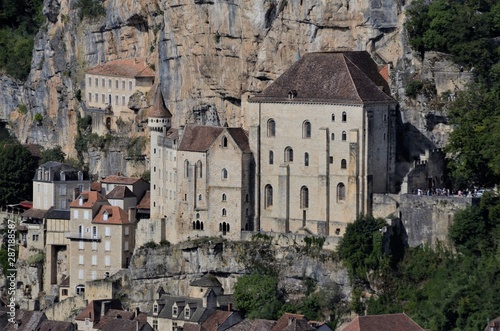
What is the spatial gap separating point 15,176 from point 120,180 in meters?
13.0

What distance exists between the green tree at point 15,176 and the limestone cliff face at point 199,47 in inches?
204

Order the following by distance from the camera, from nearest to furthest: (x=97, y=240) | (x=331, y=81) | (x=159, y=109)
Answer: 1. (x=331, y=81)
2. (x=97, y=240)
3. (x=159, y=109)

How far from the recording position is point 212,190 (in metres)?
137

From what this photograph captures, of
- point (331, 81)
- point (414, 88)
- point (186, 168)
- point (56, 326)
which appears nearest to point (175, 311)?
point (56, 326)

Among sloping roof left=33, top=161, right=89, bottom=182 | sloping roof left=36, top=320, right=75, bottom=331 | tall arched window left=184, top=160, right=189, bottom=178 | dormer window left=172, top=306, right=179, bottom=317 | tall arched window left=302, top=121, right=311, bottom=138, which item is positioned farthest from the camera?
sloping roof left=33, top=161, right=89, bottom=182

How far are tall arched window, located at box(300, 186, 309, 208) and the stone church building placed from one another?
0.19 feet

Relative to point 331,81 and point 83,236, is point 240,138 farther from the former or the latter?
point 83,236

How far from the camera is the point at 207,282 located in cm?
13625

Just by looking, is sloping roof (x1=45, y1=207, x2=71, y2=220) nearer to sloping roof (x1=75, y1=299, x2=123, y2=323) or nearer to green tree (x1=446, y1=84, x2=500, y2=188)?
sloping roof (x1=75, y1=299, x2=123, y2=323)

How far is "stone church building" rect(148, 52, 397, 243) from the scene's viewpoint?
437 ft

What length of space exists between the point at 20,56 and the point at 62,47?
369 inches

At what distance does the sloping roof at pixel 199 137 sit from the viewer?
13800 centimetres

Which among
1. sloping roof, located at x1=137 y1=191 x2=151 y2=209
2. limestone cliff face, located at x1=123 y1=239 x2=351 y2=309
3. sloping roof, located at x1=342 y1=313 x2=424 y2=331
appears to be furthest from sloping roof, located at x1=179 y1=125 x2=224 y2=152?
sloping roof, located at x1=342 y1=313 x2=424 y2=331

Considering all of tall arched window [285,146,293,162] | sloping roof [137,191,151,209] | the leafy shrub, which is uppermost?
the leafy shrub
